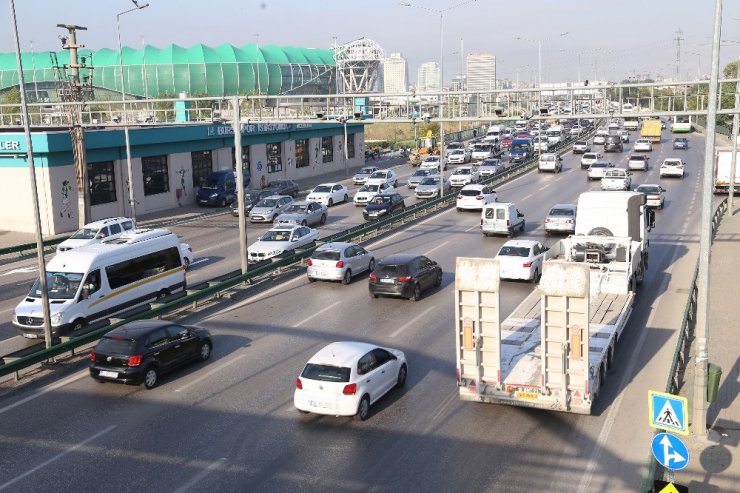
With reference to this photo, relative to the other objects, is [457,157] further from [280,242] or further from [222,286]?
[222,286]

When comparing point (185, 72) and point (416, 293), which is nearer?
point (416, 293)

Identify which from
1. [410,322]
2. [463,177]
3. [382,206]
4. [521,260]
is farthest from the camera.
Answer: [463,177]

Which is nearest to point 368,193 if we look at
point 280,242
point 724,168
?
point 280,242

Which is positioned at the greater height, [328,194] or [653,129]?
[653,129]

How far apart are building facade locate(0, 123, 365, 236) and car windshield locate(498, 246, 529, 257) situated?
25324mm

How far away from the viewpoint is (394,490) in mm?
12148

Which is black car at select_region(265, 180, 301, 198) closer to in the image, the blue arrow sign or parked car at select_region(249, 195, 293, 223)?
parked car at select_region(249, 195, 293, 223)

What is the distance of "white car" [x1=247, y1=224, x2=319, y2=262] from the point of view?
1222 inches

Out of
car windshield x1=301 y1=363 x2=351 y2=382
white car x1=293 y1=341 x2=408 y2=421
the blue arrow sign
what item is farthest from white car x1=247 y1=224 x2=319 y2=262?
the blue arrow sign

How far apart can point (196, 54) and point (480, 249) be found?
81170 mm

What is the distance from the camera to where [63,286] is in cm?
2127

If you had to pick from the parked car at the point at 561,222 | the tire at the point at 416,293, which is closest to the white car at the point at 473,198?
the parked car at the point at 561,222

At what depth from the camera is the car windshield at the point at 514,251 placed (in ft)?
87.7

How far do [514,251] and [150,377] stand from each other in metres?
14.1
